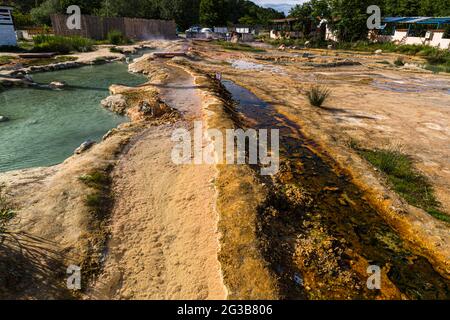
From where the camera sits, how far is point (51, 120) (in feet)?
33.1

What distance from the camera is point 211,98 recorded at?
11.6 metres

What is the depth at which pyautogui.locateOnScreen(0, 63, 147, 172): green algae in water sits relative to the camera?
298 inches

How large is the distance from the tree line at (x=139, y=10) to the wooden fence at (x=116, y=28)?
6.82m

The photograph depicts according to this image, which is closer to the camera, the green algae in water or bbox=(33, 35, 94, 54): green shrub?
the green algae in water

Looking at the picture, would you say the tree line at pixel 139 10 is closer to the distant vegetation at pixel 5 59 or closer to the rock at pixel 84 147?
the distant vegetation at pixel 5 59

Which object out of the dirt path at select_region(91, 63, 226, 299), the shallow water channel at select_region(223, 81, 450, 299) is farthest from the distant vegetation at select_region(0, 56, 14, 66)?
the shallow water channel at select_region(223, 81, 450, 299)

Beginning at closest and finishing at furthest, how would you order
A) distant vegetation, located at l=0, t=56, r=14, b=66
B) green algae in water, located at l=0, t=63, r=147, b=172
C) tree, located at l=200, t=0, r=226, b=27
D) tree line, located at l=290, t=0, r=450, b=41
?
green algae in water, located at l=0, t=63, r=147, b=172, distant vegetation, located at l=0, t=56, r=14, b=66, tree line, located at l=290, t=0, r=450, b=41, tree, located at l=200, t=0, r=226, b=27

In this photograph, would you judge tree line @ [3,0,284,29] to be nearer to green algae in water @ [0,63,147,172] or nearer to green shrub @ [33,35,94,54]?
green shrub @ [33,35,94,54]

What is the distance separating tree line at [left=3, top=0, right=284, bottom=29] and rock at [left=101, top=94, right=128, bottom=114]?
33291mm

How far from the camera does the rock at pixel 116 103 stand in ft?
36.4

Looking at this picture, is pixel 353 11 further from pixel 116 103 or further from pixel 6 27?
pixel 116 103

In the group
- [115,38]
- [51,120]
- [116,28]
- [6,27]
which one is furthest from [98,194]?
[116,28]
